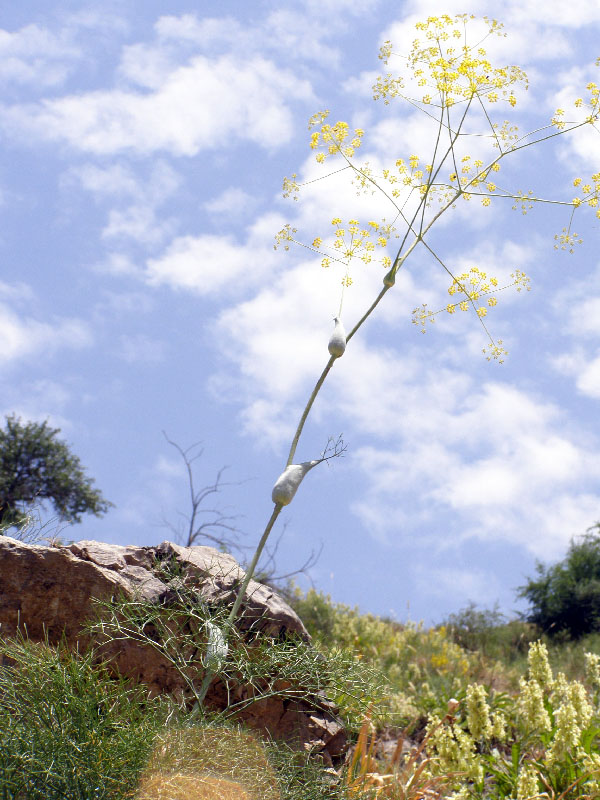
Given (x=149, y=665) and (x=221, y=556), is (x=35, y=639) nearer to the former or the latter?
(x=149, y=665)

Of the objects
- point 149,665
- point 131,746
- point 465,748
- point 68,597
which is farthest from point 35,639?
point 465,748

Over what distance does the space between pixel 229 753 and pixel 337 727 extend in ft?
5.59

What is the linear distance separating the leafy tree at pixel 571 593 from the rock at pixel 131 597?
48.0 ft

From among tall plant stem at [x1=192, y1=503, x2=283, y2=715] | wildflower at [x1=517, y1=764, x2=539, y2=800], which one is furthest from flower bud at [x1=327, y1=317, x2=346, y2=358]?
wildflower at [x1=517, y1=764, x2=539, y2=800]

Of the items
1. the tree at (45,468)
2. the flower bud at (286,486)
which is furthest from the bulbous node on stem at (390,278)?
the tree at (45,468)

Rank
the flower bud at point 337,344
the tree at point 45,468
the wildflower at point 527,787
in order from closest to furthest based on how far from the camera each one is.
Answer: the flower bud at point 337,344 < the wildflower at point 527,787 < the tree at point 45,468

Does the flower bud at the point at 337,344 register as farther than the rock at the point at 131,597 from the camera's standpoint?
No

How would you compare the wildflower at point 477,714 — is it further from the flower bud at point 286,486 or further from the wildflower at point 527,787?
the flower bud at point 286,486

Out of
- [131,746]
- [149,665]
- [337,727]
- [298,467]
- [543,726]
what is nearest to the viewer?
[131,746]

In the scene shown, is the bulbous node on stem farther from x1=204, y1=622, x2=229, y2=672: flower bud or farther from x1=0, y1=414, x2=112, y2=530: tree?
x1=0, y1=414, x2=112, y2=530: tree

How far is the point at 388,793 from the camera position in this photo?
4277 mm

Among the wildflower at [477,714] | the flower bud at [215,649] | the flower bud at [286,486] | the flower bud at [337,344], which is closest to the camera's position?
the flower bud at [215,649]

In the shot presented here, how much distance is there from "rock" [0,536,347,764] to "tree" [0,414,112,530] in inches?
545

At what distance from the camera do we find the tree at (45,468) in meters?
17.4
